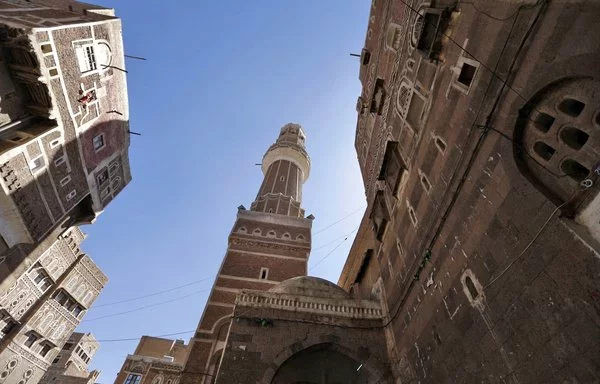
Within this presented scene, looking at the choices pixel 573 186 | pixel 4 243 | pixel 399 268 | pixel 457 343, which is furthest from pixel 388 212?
pixel 4 243

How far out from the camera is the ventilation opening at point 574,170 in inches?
204

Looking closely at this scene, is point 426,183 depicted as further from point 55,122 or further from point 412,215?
point 55,122

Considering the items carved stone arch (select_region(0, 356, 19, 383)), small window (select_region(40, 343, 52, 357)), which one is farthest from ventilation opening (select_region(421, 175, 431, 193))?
small window (select_region(40, 343, 52, 357))

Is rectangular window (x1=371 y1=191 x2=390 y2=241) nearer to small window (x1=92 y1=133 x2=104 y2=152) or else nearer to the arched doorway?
the arched doorway

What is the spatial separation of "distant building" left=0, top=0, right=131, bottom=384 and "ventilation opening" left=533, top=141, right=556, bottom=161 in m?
16.7

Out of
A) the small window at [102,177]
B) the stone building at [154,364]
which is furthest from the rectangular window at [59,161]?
the stone building at [154,364]

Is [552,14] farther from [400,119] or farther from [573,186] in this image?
[400,119]

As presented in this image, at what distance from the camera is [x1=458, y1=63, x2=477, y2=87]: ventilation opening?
8.09 m

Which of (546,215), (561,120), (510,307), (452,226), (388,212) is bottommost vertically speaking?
(510,307)

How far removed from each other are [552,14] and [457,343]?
767cm

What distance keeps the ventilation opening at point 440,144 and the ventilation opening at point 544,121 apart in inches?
122

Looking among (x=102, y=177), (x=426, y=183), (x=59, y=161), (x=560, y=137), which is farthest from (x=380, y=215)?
(x=102, y=177)

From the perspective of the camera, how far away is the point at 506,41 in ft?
22.4

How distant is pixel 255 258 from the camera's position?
23.2 meters
